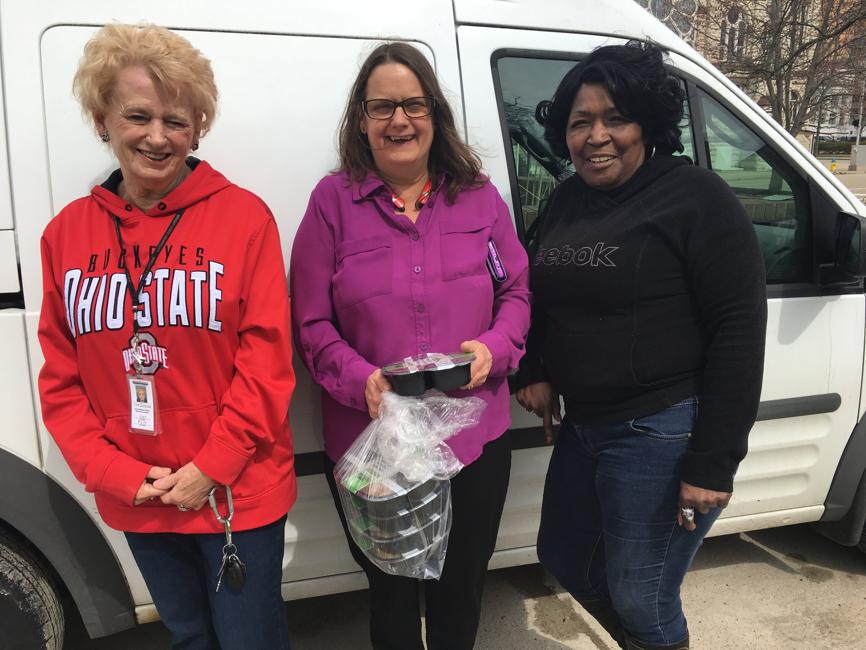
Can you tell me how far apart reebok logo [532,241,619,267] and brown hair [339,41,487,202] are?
0.26 metres

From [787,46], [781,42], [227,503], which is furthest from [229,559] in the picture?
[787,46]

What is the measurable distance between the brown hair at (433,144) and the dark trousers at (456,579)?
2.33 ft

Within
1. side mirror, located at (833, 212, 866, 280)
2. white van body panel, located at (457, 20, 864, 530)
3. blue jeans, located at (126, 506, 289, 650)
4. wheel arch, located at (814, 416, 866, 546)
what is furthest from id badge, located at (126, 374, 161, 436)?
wheel arch, located at (814, 416, 866, 546)

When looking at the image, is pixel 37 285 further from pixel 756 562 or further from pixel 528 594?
pixel 756 562

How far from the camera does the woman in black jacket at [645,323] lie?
1497 millimetres

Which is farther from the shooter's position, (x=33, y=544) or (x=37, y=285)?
(x=33, y=544)

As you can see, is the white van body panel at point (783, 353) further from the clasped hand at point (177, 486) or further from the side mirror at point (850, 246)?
the clasped hand at point (177, 486)

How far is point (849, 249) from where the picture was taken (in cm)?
208

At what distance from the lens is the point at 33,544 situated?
71.6 inches

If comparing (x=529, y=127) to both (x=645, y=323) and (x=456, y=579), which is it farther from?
(x=456, y=579)

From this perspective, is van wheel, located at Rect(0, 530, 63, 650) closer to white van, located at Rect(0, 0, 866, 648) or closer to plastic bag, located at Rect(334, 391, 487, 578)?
white van, located at Rect(0, 0, 866, 648)

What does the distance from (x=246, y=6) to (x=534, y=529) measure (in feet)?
6.25

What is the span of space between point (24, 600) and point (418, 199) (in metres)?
1.53

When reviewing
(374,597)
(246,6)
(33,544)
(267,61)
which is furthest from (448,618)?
(246,6)
